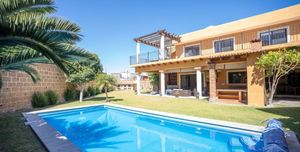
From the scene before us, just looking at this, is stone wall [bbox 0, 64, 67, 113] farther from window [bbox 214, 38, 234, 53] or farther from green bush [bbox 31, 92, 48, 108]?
window [bbox 214, 38, 234, 53]

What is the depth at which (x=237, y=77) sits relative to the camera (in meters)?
17.5

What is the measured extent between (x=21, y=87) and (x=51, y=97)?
2657 mm

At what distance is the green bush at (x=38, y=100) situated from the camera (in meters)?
13.2

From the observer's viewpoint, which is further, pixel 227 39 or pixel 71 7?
pixel 227 39

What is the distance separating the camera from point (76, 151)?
436 cm

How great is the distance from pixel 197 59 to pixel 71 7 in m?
10.9

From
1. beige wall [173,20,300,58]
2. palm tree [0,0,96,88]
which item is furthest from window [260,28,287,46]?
palm tree [0,0,96,88]

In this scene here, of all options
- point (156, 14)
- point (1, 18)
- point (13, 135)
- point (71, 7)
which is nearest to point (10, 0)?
point (1, 18)

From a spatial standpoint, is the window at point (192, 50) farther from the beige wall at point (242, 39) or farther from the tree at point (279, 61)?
the tree at point (279, 61)

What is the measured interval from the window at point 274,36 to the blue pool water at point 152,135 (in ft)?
38.8

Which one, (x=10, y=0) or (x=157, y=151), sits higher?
(x=10, y=0)

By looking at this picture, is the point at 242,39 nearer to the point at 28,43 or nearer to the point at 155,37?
the point at 155,37

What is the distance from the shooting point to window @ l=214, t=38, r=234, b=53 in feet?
55.3

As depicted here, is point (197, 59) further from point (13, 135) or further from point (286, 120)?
point (13, 135)
